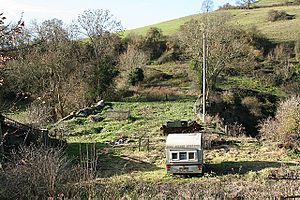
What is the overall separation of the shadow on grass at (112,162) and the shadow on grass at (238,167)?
2.76 meters

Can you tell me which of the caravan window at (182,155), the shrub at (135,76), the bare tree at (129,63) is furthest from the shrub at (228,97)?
the caravan window at (182,155)

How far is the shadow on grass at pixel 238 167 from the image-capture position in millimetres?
16917

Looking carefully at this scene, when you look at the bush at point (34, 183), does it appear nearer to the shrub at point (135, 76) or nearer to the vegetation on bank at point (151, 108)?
the vegetation on bank at point (151, 108)

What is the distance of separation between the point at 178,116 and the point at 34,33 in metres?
16.7

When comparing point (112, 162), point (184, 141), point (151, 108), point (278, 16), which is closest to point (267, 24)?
point (278, 16)

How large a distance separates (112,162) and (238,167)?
617cm

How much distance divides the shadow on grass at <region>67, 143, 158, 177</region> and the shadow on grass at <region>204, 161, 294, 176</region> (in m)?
2.76

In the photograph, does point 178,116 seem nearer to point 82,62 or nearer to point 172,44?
point 82,62

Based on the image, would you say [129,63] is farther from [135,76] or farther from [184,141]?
[184,141]

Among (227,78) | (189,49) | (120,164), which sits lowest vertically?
(120,164)

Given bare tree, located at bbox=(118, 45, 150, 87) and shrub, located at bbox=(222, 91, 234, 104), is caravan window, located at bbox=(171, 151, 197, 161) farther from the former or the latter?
bare tree, located at bbox=(118, 45, 150, 87)

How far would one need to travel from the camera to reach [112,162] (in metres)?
19.5

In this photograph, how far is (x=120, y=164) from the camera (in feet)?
63.0

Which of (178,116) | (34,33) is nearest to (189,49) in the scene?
(178,116)
